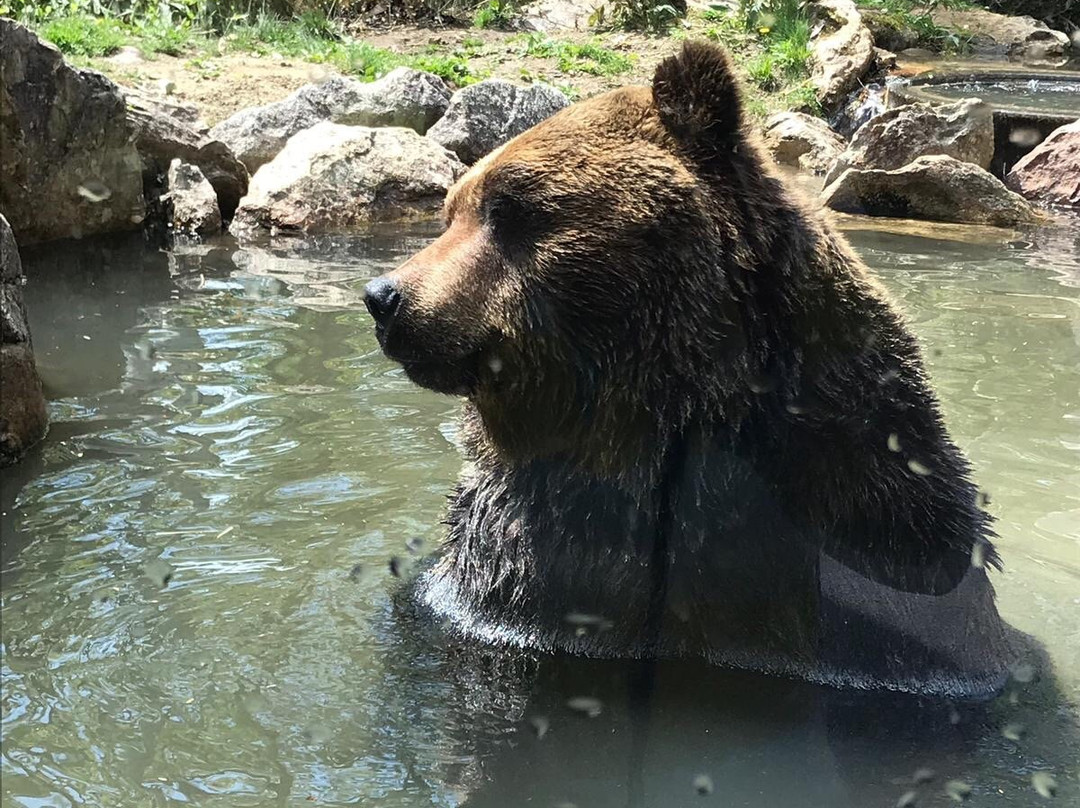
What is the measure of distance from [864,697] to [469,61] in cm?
1340

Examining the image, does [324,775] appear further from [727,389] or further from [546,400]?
[727,389]

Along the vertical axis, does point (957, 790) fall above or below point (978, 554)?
below

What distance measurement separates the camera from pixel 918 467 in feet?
10.3

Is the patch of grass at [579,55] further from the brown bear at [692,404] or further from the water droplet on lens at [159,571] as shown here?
the brown bear at [692,404]

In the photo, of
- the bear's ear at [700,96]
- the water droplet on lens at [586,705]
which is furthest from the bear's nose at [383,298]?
the water droplet on lens at [586,705]

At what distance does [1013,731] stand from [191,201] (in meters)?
7.91

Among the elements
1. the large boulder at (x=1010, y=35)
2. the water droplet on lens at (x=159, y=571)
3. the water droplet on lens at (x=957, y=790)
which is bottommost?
the water droplet on lens at (x=957, y=790)

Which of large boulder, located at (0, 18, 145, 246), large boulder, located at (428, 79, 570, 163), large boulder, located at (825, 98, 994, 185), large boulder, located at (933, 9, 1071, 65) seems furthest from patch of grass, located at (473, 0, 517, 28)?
large boulder, located at (0, 18, 145, 246)

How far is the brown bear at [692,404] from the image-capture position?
2936 millimetres

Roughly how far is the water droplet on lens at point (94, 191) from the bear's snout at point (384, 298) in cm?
658

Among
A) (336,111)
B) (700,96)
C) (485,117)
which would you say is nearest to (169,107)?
(336,111)

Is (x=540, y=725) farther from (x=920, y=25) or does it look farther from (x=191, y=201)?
(x=920, y=25)

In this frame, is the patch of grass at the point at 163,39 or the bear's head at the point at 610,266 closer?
the bear's head at the point at 610,266

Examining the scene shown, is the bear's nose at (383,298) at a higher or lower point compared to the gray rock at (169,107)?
higher
